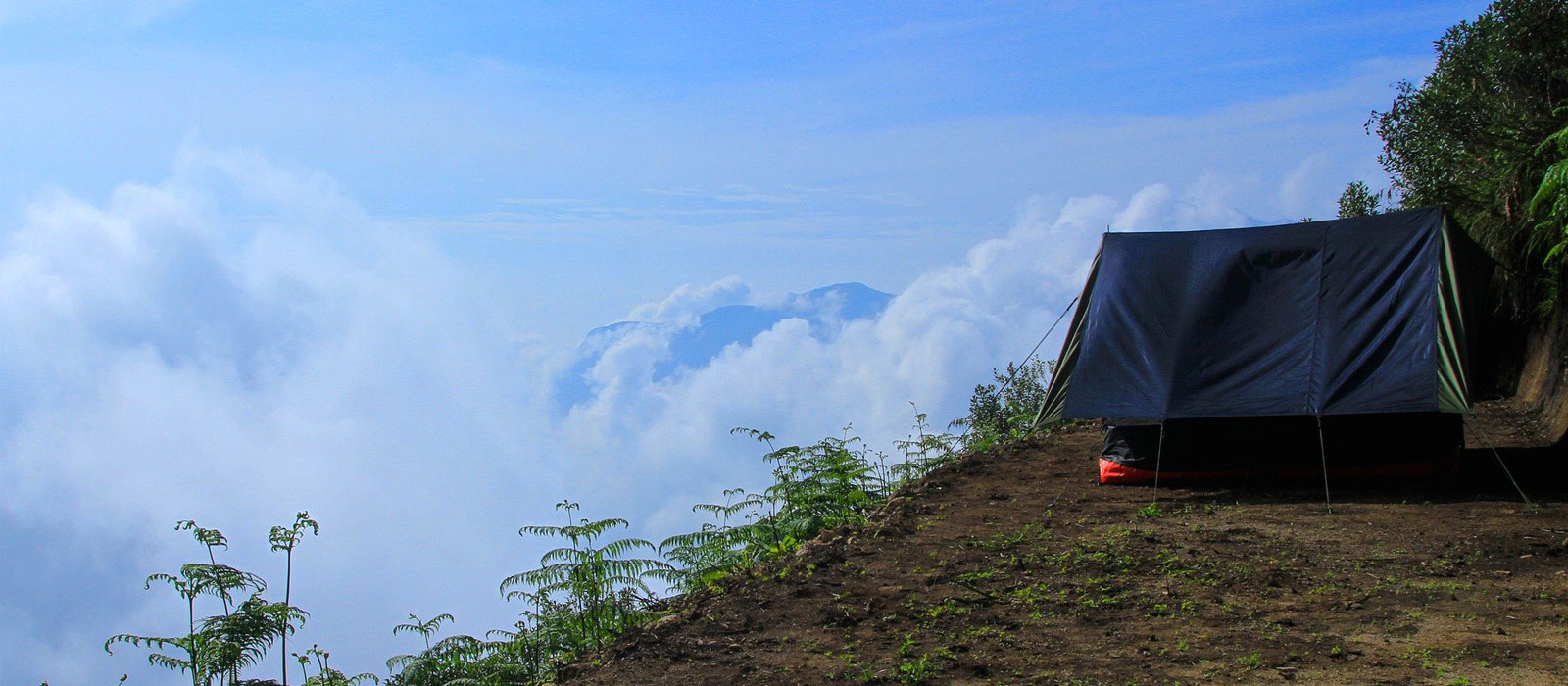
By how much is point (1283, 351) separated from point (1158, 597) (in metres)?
4.20

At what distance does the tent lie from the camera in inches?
389

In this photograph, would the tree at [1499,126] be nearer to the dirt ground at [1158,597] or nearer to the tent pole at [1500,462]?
the tent pole at [1500,462]

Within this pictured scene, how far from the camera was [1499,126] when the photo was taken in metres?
14.2

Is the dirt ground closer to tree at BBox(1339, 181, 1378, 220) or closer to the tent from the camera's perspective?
the tent

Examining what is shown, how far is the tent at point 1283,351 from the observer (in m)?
9.88

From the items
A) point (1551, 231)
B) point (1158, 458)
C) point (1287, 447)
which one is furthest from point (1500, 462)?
point (1551, 231)

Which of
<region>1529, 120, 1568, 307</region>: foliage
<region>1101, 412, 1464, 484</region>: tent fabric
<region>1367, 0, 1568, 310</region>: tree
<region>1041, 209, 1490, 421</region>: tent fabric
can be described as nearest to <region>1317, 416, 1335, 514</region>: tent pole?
<region>1101, 412, 1464, 484</region>: tent fabric

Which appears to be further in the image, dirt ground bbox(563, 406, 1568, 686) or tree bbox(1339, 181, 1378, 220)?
tree bbox(1339, 181, 1378, 220)

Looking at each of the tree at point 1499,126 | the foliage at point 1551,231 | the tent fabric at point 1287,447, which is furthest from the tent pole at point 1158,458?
the tree at point 1499,126

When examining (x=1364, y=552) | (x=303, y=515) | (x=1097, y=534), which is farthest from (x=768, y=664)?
(x=1364, y=552)

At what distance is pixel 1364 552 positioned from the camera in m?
7.97

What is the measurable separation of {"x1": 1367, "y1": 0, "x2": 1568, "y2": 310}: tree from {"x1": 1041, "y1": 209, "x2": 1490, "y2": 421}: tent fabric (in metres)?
3.28

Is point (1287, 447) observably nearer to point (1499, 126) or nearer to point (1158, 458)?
point (1158, 458)

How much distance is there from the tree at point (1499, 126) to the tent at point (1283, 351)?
133 inches
